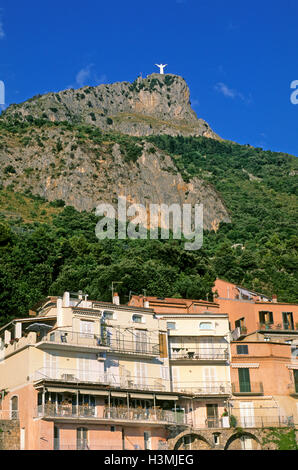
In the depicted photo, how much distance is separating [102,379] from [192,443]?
8.64m

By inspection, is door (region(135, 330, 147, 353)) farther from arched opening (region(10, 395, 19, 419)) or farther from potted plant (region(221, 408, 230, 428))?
arched opening (region(10, 395, 19, 419))

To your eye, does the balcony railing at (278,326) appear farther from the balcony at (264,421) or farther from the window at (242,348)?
the balcony at (264,421)

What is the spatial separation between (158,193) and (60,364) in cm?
11384

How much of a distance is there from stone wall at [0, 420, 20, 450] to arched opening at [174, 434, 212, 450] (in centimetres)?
1225

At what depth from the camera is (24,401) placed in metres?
48.1

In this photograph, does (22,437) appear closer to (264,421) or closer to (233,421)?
(233,421)

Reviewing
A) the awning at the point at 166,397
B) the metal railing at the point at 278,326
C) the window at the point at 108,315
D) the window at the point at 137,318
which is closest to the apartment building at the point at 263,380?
the metal railing at the point at 278,326

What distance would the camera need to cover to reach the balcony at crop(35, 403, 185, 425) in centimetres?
4659

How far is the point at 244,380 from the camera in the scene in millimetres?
56812

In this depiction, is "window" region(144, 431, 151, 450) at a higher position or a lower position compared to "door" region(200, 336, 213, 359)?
lower

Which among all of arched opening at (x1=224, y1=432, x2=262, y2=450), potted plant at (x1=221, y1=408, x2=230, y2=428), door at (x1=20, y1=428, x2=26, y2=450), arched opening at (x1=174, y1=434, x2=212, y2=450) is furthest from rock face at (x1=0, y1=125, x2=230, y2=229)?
door at (x1=20, y1=428, x2=26, y2=450)

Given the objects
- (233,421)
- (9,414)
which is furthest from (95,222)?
(9,414)
